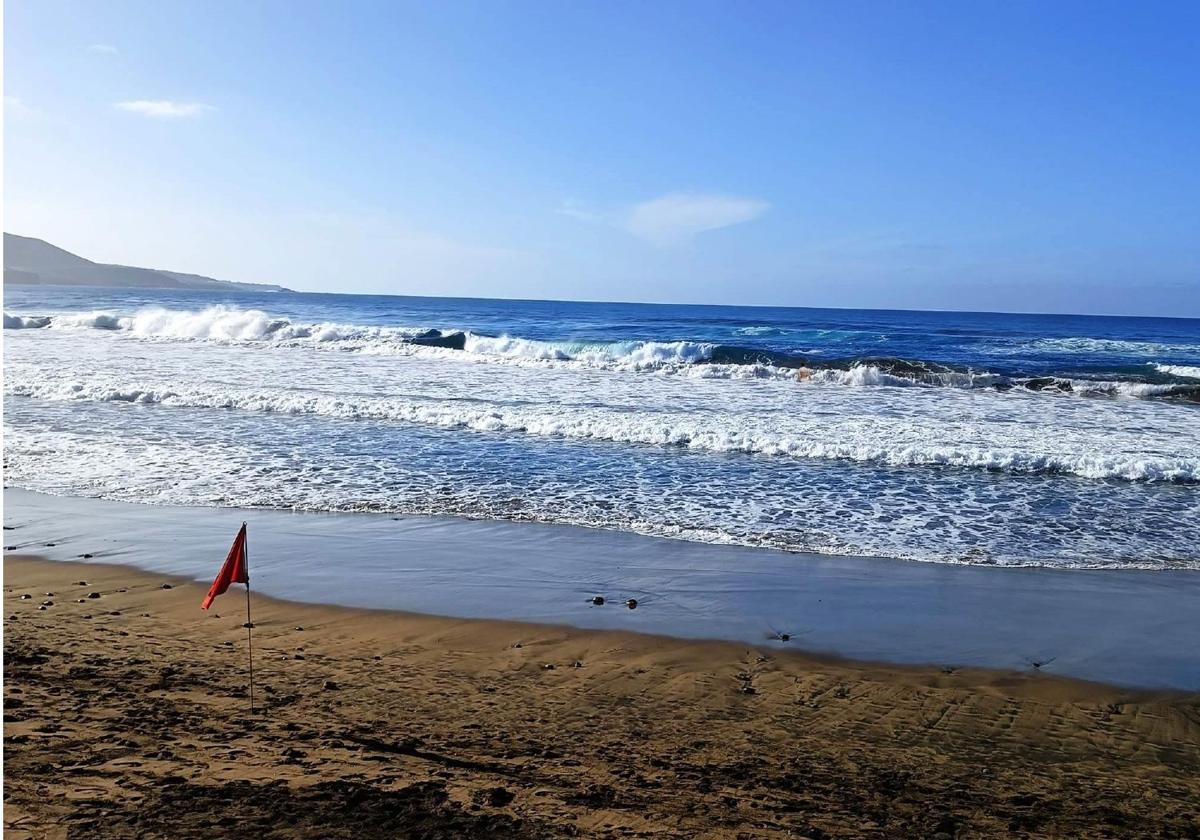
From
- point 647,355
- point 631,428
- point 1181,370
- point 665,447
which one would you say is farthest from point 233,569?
point 1181,370

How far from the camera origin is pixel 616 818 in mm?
3662

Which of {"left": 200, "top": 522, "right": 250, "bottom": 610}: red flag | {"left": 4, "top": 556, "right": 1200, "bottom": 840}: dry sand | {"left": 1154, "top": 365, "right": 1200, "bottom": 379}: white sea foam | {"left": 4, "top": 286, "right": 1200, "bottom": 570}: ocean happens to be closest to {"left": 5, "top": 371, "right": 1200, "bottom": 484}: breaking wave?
{"left": 4, "top": 286, "right": 1200, "bottom": 570}: ocean

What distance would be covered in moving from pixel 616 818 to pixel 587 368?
25741 millimetres

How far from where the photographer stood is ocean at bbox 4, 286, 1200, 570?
9.62 metres

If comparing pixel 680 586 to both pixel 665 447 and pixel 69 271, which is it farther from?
pixel 69 271

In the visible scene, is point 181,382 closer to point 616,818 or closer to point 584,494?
point 584,494

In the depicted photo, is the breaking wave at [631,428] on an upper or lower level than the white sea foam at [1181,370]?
lower

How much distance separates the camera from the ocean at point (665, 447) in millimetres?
9625

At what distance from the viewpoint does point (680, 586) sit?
24.2 ft

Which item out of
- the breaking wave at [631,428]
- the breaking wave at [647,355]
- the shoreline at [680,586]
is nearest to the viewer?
the shoreline at [680,586]

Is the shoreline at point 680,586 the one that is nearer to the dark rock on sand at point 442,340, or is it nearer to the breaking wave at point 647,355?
the breaking wave at point 647,355

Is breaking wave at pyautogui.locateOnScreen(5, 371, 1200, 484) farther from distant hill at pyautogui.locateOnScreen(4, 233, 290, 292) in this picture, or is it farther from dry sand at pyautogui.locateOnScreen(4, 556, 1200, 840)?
distant hill at pyautogui.locateOnScreen(4, 233, 290, 292)

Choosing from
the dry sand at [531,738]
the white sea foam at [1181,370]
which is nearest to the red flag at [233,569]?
the dry sand at [531,738]

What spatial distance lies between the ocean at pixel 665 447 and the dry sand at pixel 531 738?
3.29 meters
